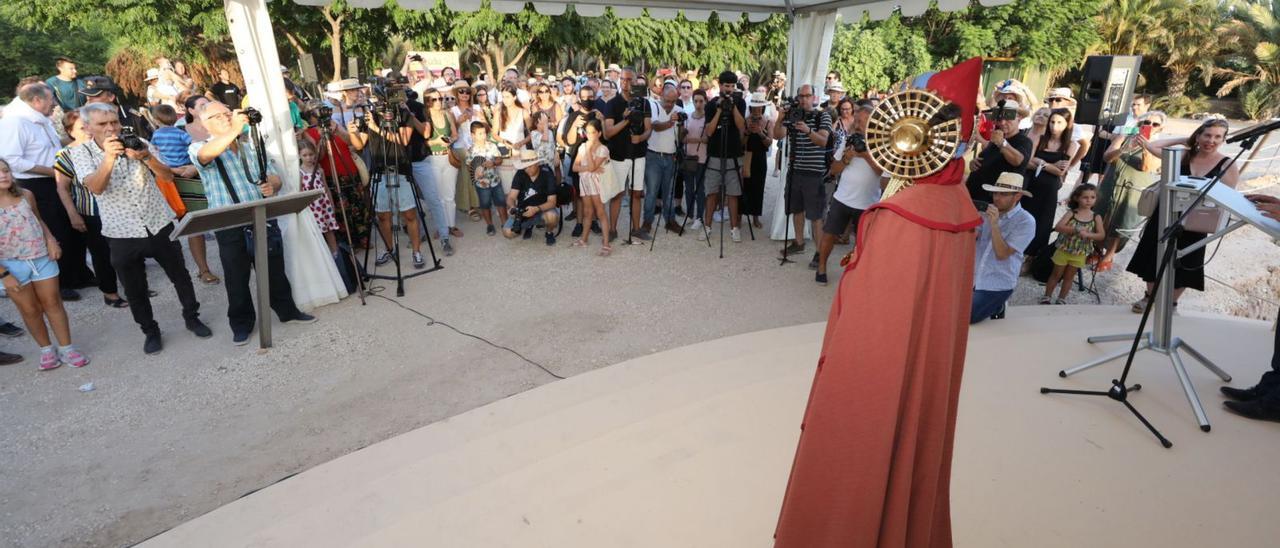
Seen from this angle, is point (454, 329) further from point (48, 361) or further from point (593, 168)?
point (48, 361)

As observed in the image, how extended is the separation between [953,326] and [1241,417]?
9.49ft

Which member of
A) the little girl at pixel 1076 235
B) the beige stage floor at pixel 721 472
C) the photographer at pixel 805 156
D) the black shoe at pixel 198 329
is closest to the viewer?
the beige stage floor at pixel 721 472

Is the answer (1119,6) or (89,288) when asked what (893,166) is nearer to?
(89,288)

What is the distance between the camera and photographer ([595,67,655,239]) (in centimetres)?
720

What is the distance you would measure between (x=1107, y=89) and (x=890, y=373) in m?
7.32

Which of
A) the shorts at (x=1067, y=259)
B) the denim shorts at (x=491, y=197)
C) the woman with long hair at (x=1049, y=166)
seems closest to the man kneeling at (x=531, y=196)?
the denim shorts at (x=491, y=197)

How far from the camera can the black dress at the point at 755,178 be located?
24.5 ft

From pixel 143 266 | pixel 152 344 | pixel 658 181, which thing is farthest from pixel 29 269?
pixel 658 181

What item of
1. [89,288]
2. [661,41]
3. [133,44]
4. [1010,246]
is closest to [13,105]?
[89,288]

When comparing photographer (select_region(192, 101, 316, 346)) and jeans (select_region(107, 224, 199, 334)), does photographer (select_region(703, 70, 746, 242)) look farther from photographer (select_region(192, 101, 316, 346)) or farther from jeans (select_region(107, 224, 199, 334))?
jeans (select_region(107, 224, 199, 334))

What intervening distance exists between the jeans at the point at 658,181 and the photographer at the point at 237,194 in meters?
4.05

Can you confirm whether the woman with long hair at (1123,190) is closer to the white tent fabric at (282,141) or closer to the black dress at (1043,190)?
the black dress at (1043,190)

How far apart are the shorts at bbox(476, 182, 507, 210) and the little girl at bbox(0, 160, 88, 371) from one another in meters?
4.10

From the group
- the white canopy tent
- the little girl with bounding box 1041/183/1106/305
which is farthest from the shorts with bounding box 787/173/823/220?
the little girl with bounding box 1041/183/1106/305
